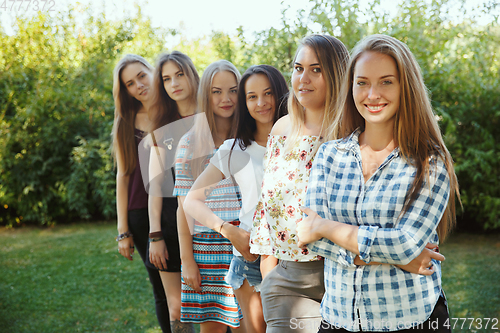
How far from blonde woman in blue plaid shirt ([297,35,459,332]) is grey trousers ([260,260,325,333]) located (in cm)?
13

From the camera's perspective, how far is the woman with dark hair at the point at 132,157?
2.77m

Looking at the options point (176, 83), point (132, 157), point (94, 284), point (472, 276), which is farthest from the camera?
point (94, 284)

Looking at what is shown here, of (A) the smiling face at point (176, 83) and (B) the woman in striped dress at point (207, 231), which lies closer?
(B) the woman in striped dress at point (207, 231)

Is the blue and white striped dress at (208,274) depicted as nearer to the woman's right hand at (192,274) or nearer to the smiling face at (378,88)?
the woman's right hand at (192,274)

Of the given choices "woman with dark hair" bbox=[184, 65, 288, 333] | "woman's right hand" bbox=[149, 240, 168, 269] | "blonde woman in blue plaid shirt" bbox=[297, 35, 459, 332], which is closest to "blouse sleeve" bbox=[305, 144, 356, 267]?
"blonde woman in blue plaid shirt" bbox=[297, 35, 459, 332]

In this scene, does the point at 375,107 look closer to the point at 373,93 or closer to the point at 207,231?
the point at 373,93

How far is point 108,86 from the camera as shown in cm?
720

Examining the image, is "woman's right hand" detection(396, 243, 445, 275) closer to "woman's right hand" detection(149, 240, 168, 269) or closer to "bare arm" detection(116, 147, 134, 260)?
"woman's right hand" detection(149, 240, 168, 269)

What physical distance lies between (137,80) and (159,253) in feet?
3.87

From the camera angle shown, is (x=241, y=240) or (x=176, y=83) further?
(x=176, y=83)

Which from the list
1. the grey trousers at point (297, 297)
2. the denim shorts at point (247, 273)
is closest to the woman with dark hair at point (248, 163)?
the denim shorts at point (247, 273)

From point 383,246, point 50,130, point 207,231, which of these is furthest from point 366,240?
point 50,130

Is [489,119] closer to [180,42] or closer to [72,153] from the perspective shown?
[72,153]

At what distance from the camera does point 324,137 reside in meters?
1.59
